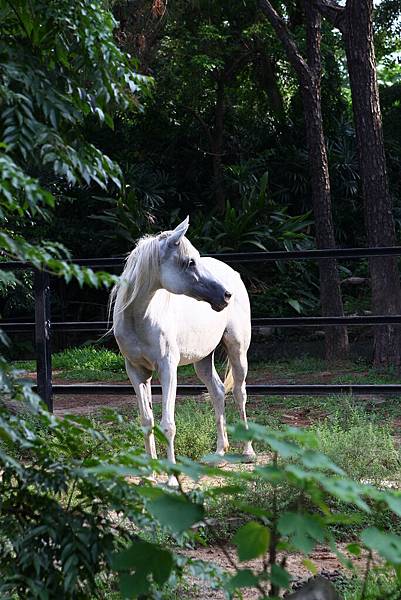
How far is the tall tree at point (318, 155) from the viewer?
11.4m

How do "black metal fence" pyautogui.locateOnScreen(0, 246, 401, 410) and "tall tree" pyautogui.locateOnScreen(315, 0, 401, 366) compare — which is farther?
"tall tree" pyautogui.locateOnScreen(315, 0, 401, 366)

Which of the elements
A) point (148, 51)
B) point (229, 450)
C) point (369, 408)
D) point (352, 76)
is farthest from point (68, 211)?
point (229, 450)

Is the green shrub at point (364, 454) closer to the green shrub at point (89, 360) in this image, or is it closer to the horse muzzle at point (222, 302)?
the horse muzzle at point (222, 302)

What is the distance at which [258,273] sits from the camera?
13805 mm

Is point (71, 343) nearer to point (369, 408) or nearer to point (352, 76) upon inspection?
point (352, 76)

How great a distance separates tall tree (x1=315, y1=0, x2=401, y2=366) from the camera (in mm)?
10250

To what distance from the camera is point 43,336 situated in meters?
6.97

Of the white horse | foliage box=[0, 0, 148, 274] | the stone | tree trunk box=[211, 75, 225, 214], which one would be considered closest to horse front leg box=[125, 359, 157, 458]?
the white horse

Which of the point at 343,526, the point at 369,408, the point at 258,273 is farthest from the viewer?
the point at 258,273

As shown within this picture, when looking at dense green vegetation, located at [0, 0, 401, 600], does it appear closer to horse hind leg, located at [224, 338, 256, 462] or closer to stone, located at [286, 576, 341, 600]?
stone, located at [286, 576, 341, 600]

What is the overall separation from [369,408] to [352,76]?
4.15 m

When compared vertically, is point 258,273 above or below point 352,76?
below

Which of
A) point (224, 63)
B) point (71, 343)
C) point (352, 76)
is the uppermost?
point (224, 63)

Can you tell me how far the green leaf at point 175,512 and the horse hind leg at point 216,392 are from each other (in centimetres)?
420
